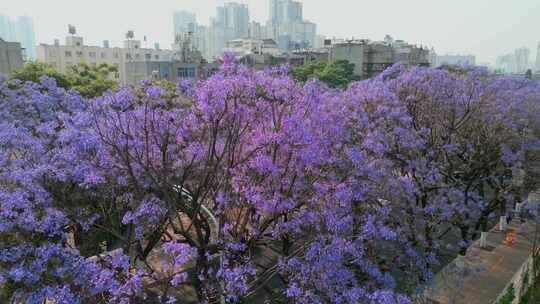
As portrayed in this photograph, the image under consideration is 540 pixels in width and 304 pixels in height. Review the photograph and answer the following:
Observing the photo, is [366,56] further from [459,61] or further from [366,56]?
[459,61]

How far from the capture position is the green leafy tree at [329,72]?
3762cm

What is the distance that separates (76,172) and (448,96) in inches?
368

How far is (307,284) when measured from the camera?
6215 millimetres

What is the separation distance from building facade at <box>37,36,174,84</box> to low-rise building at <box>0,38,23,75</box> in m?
10.3

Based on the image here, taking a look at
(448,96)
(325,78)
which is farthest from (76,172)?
(325,78)

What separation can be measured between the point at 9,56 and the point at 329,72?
26.4 meters

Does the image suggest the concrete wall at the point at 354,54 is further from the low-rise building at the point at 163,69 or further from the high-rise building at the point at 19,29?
the high-rise building at the point at 19,29

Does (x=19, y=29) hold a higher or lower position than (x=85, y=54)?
higher

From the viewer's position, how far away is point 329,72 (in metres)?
38.0

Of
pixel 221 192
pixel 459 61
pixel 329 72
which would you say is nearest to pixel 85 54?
pixel 329 72

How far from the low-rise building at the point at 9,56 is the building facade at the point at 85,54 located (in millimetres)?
10295

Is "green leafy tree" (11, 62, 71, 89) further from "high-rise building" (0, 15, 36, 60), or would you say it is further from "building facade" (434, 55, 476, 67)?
"high-rise building" (0, 15, 36, 60)

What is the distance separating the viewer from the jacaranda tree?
5.56m

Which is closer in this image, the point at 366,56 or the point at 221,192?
the point at 221,192
